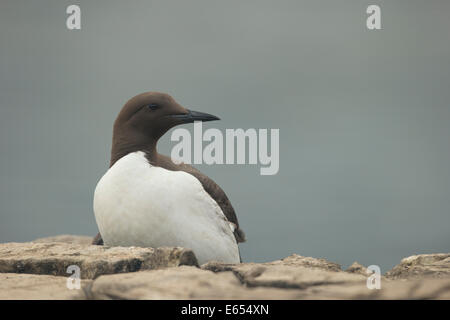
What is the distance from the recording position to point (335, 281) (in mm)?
4840

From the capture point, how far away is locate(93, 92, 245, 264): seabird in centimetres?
677

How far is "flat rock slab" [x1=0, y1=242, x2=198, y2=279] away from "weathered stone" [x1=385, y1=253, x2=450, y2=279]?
2511 mm

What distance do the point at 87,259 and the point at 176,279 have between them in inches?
66.3

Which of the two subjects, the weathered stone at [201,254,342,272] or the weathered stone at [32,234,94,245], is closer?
the weathered stone at [201,254,342,272]

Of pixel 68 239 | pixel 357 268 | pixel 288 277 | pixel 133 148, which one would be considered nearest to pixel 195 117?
pixel 133 148

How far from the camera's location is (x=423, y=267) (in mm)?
6785

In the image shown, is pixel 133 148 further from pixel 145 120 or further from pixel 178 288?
pixel 178 288

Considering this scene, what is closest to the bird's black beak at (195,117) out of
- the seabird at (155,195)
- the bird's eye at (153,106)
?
the seabird at (155,195)

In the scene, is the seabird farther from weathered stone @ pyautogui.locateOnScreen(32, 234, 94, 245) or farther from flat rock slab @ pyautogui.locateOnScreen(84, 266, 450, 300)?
weathered stone @ pyautogui.locateOnScreen(32, 234, 94, 245)

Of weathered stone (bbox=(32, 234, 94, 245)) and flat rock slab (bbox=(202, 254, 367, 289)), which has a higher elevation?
flat rock slab (bbox=(202, 254, 367, 289))

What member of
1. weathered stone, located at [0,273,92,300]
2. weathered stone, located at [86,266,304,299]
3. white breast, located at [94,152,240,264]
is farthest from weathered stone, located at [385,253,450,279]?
weathered stone, located at [0,273,92,300]
